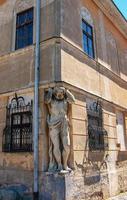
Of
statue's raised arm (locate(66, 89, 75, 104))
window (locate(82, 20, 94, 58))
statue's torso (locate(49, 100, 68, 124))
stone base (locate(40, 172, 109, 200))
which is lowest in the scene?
stone base (locate(40, 172, 109, 200))

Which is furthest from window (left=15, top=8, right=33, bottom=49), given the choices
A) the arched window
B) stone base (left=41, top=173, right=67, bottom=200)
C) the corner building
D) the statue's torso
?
stone base (left=41, top=173, right=67, bottom=200)

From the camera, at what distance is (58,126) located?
7.13 metres

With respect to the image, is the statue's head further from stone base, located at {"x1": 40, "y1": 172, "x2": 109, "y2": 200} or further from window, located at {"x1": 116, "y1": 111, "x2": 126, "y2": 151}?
window, located at {"x1": 116, "y1": 111, "x2": 126, "y2": 151}

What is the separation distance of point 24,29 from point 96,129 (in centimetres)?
476

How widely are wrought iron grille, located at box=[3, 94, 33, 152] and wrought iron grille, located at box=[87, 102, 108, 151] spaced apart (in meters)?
2.21

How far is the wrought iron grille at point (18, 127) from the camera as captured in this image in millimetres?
7688

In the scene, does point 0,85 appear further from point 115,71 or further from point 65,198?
point 115,71

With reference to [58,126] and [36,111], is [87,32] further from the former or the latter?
[58,126]

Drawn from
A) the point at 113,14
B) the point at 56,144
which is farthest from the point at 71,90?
the point at 113,14

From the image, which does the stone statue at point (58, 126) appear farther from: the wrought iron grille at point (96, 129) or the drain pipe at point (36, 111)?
the wrought iron grille at point (96, 129)

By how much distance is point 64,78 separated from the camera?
775 centimetres

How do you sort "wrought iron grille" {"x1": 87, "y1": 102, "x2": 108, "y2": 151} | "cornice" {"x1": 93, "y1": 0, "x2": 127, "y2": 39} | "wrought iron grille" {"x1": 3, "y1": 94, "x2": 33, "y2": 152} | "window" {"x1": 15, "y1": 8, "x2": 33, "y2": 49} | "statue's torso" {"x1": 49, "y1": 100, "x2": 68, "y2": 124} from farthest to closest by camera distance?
"cornice" {"x1": 93, "y1": 0, "x2": 127, "y2": 39}, "window" {"x1": 15, "y1": 8, "x2": 33, "y2": 49}, "wrought iron grille" {"x1": 87, "y1": 102, "x2": 108, "y2": 151}, "wrought iron grille" {"x1": 3, "y1": 94, "x2": 33, "y2": 152}, "statue's torso" {"x1": 49, "y1": 100, "x2": 68, "y2": 124}

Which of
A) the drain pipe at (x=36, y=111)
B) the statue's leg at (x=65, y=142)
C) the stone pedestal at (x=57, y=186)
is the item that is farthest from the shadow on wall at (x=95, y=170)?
the drain pipe at (x=36, y=111)

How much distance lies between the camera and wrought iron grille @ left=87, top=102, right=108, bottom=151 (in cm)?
858
